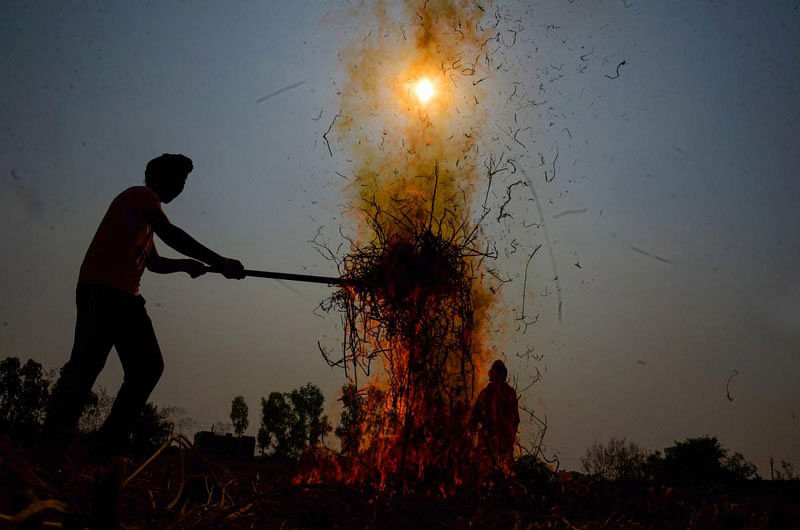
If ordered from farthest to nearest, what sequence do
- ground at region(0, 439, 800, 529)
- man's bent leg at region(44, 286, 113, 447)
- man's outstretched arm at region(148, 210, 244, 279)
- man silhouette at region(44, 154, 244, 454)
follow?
man's outstretched arm at region(148, 210, 244, 279) < man silhouette at region(44, 154, 244, 454) < man's bent leg at region(44, 286, 113, 447) < ground at region(0, 439, 800, 529)

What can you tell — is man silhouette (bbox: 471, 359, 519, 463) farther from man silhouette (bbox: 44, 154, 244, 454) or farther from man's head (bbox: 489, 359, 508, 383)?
man silhouette (bbox: 44, 154, 244, 454)

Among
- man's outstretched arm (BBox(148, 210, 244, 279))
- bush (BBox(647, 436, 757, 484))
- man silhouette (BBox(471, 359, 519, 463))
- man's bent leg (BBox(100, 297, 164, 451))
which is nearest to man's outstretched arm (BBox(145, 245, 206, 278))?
man's outstretched arm (BBox(148, 210, 244, 279))

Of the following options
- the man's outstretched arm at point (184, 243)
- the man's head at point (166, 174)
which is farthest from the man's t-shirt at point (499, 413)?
the man's head at point (166, 174)

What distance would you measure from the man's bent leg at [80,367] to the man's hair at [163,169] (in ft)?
3.31

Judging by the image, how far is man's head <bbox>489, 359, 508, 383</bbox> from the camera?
26.3ft

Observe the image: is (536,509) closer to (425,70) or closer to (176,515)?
(176,515)

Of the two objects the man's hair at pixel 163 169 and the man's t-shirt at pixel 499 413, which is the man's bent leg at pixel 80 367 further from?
the man's t-shirt at pixel 499 413

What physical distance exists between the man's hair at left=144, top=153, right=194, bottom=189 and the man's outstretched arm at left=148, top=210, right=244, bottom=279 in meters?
0.36

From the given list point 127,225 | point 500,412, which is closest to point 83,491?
point 127,225

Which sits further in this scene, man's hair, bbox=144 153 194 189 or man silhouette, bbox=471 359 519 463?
man silhouette, bbox=471 359 519 463

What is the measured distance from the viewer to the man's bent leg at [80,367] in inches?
126

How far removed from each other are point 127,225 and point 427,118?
3.66 m

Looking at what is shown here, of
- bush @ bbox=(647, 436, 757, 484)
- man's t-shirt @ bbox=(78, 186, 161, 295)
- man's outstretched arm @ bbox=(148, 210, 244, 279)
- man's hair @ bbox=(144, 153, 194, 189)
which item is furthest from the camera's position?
bush @ bbox=(647, 436, 757, 484)

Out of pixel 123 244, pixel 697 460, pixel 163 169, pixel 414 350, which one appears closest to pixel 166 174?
pixel 163 169
